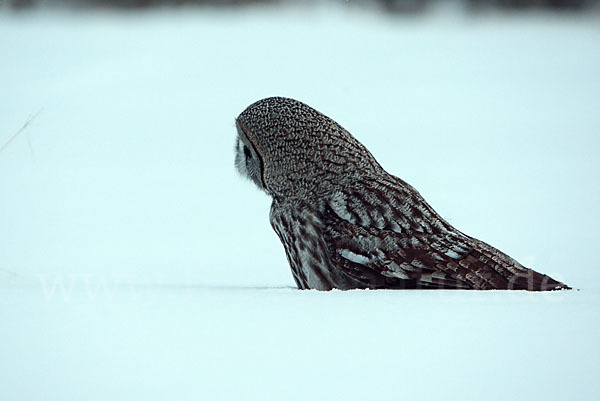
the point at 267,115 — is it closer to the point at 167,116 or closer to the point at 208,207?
the point at 208,207

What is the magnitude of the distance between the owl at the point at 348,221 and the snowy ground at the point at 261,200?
352mm

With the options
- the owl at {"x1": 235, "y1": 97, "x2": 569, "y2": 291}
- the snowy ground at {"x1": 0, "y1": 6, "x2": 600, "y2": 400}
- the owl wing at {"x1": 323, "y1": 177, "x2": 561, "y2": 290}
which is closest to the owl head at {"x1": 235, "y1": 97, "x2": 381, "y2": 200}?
the owl at {"x1": 235, "y1": 97, "x2": 569, "y2": 291}

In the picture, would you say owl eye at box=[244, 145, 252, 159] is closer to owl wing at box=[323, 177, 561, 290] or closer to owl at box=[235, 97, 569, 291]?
owl at box=[235, 97, 569, 291]

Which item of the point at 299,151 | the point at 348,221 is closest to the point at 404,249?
the point at 348,221

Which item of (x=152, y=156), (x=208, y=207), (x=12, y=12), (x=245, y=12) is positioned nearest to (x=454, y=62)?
(x=245, y=12)

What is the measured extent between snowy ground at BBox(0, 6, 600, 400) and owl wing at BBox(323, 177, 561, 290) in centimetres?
36

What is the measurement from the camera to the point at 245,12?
1412cm

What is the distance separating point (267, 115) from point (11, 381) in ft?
6.58

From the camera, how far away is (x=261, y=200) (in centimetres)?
735

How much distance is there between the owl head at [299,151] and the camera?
3.18 metres

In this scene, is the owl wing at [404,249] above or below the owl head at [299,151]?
below

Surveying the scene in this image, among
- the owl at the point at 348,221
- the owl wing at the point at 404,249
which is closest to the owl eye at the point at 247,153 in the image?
the owl at the point at 348,221

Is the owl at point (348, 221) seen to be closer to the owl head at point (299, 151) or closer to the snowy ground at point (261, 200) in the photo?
the owl head at point (299, 151)

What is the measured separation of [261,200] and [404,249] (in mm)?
4649
